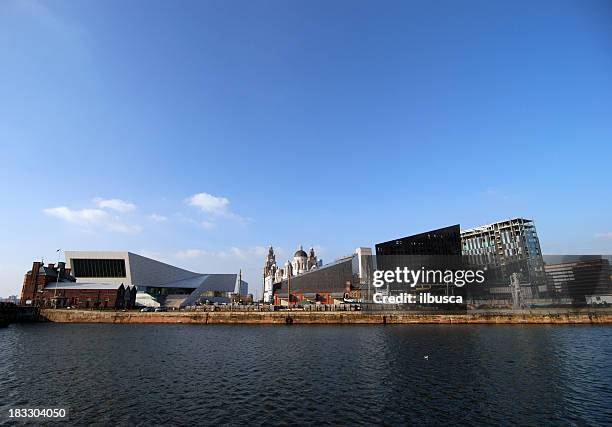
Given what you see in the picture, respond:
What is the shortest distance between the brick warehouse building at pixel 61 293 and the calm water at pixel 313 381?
65.5m

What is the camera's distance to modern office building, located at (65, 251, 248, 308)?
128 m

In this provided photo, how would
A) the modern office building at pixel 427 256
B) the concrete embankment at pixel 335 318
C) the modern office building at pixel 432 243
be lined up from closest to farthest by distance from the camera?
the concrete embankment at pixel 335 318 → the modern office building at pixel 427 256 → the modern office building at pixel 432 243

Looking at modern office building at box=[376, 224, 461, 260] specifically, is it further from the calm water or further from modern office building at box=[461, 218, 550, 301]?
the calm water

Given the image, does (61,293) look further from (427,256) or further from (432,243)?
(432,243)

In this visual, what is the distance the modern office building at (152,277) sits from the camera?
128375 mm

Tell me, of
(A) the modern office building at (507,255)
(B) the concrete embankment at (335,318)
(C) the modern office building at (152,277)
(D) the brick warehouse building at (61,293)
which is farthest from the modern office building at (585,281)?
(D) the brick warehouse building at (61,293)

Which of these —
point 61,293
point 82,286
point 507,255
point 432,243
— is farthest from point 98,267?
point 507,255

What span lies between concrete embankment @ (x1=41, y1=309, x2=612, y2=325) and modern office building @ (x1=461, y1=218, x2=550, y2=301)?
103 feet

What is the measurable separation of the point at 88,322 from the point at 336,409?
88.3 m

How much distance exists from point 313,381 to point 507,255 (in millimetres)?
141812

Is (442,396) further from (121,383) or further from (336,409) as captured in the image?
(121,383)

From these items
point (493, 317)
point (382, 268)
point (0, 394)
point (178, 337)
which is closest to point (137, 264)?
point (178, 337)

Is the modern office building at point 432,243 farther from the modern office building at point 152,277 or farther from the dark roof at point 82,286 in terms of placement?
the dark roof at point 82,286

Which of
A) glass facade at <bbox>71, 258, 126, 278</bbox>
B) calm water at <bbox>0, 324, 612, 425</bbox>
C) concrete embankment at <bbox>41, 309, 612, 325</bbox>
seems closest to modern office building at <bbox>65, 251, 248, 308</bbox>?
glass facade at <bbox>71, 258, 126, 278</bbox>
